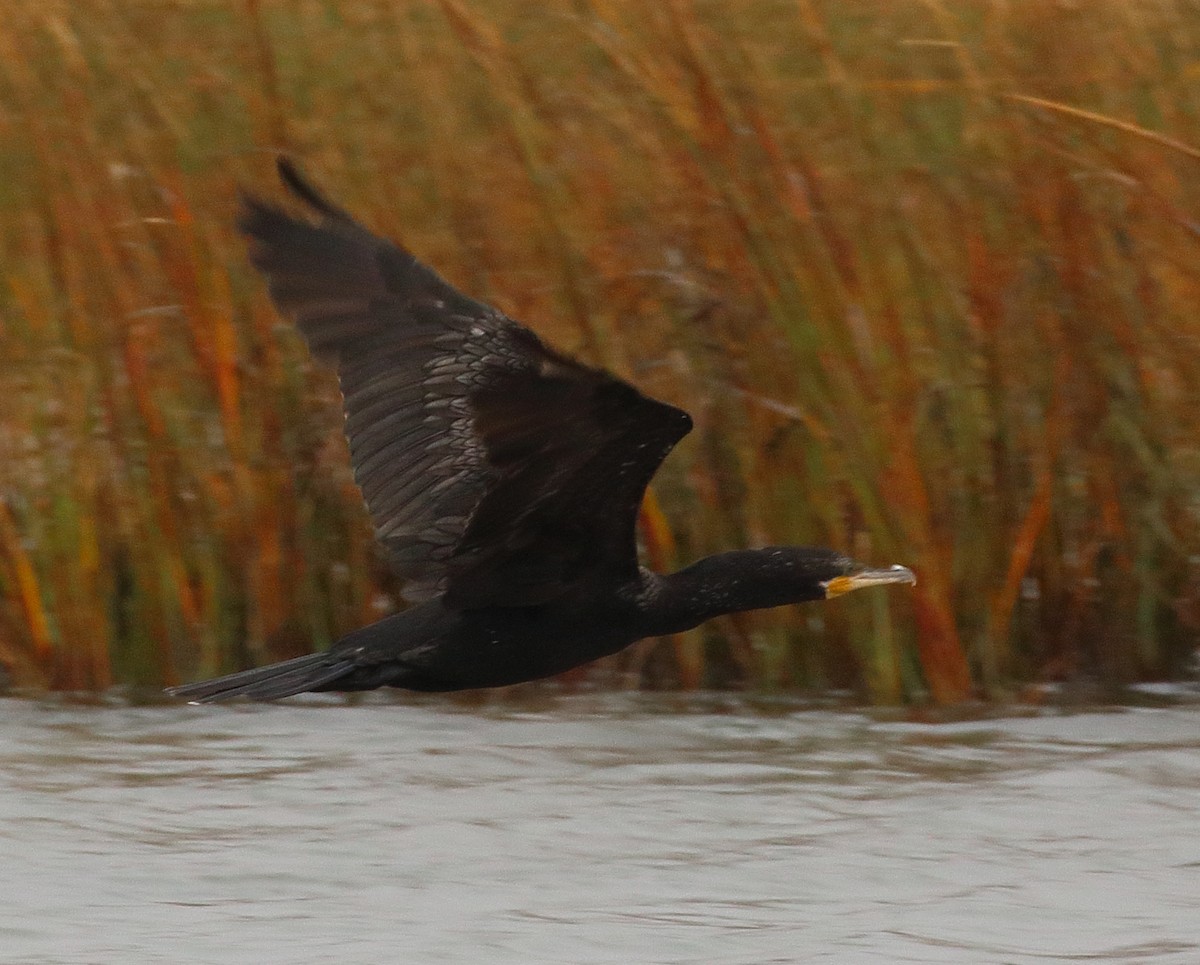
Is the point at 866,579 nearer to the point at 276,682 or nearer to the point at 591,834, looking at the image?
the point at 591,834

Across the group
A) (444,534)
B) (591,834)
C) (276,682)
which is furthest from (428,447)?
(591,834)

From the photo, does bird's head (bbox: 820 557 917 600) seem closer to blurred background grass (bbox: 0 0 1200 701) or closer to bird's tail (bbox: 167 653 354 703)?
blurred background grass (bbox: 0 0 1200 701)

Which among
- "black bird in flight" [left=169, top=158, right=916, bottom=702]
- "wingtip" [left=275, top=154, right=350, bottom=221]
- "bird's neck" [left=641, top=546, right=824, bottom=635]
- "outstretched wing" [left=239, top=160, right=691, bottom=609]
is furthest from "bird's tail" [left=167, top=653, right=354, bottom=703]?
"wingtip" [left=275, top=154, right=350, bottom=221]

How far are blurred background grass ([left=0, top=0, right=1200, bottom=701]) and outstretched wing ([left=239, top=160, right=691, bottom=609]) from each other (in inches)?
38.5

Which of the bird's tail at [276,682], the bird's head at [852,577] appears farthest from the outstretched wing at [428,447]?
the bird's head at [852,577]

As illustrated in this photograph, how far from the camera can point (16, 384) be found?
6492 mm

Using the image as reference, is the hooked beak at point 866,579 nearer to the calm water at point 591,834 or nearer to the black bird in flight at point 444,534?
the black bird in flight at point 444,534

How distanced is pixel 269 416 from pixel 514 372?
184 cm

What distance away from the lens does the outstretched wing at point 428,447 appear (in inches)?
204

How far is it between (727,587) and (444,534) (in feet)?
2.12

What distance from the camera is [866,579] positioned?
5562 millimetres

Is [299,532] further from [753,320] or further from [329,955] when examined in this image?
[329,955]

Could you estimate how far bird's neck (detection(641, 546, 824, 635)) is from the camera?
549 cm

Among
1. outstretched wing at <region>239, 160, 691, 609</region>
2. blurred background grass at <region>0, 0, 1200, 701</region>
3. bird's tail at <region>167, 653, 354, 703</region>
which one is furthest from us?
blurred background grass at <region>0, 0, 1200, 701</region>
